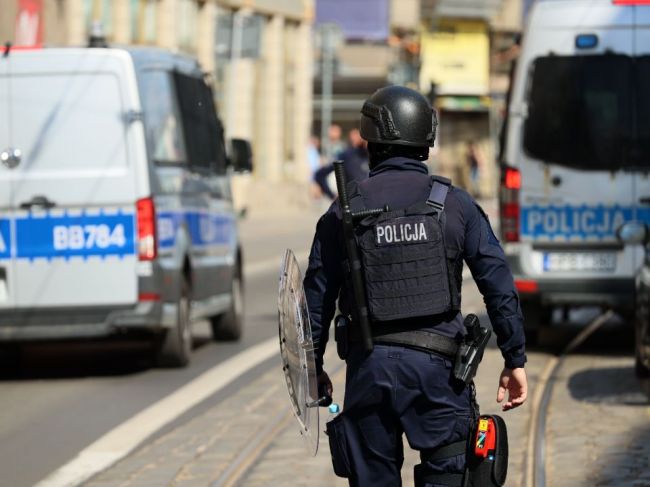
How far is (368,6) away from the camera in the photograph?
5578cm

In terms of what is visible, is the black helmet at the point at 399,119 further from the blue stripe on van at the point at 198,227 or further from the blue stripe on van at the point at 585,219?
the blue stripe on van at the point at 585,219

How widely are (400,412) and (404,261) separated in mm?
407

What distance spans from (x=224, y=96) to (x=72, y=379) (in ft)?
97.7

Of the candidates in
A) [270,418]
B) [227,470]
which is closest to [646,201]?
[270,418]

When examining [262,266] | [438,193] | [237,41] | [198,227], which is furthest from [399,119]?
[237,41]

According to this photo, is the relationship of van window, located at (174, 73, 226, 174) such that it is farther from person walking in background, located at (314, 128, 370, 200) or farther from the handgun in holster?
the handgun in holster

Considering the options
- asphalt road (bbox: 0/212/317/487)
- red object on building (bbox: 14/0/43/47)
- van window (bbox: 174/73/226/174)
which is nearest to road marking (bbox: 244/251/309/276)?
red object on building (bbox: 14/0/43/47)

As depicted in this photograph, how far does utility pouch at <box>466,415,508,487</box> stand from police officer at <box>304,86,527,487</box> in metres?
0.04

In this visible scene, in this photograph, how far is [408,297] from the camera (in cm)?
497

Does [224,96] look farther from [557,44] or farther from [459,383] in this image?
[459,383]

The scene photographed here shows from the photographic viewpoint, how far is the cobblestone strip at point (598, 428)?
8086 millimetres

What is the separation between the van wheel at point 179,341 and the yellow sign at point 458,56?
53.5m

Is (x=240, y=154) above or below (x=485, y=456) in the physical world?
above

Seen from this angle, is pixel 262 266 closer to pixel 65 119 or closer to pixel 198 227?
pixel 198 227
